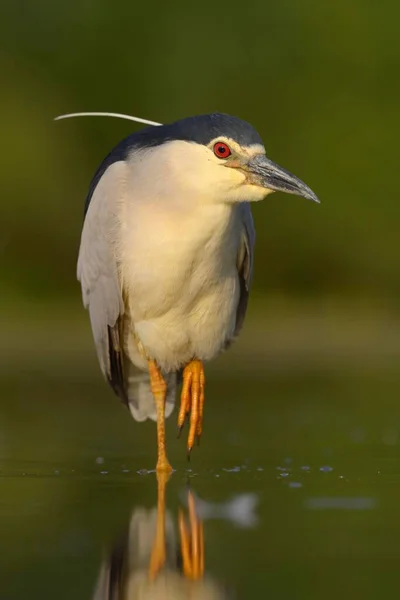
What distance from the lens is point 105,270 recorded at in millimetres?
7402

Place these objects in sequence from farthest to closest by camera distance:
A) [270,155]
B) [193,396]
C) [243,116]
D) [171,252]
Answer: [243,116], [270,155], [193,396], [171,252]

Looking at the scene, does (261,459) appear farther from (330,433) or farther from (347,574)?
(347,574)

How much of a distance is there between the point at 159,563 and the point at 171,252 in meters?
2.47

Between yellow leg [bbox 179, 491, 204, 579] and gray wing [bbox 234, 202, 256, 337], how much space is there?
200cm

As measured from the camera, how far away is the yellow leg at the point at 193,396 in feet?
24.0

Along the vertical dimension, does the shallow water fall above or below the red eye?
below

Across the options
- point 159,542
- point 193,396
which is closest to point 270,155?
point 193,396

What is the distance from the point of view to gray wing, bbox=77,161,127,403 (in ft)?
24.0

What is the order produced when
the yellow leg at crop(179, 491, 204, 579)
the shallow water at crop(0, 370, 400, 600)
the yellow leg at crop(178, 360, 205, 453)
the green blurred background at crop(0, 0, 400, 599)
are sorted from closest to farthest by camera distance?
the shallow water at crop(0, 370, 400, 600) < the yellow leg at crop(179, 491, 204, 579) < the yellow leg at crop(178, 360, 205, 453) < the green blurred background at crop(0, 0, 400, 599)

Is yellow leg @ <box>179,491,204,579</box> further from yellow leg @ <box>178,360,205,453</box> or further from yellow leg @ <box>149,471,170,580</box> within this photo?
yellow leg @ <box>178,360,205,453</box>

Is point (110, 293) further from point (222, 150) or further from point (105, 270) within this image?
point (222, 150)

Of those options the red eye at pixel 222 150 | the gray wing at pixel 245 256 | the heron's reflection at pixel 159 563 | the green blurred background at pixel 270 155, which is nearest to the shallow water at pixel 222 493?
the heron's reflection at pixel 159 563

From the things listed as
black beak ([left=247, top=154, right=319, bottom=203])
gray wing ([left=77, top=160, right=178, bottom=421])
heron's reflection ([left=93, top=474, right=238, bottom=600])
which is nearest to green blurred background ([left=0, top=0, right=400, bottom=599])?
gray wing ([left=77, top=160, right=178, bottom=421])

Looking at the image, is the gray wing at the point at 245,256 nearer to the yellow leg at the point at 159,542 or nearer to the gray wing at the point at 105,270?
the gray wing at the point at 105,270
